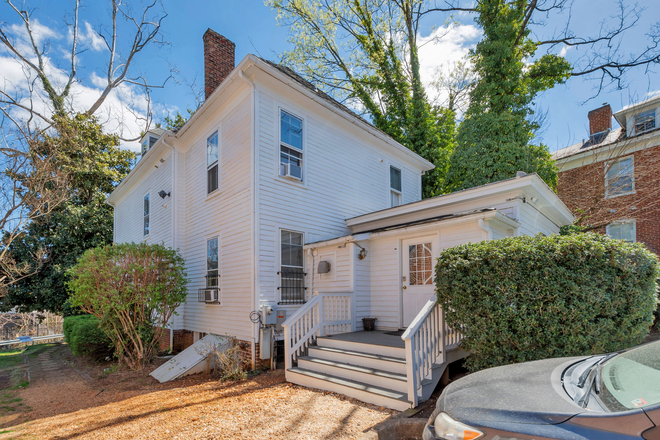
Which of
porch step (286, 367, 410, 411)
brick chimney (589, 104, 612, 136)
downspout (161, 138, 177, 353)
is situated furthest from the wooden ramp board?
brick chimney (589, 104, 612, 136)

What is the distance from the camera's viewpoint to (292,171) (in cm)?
844

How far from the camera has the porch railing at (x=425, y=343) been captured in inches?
173

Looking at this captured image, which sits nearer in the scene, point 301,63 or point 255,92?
point 255,92

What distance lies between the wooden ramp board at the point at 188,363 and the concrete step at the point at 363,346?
2333 mm

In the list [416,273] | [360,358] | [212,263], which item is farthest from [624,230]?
[212,263]

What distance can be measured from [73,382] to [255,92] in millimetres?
7593

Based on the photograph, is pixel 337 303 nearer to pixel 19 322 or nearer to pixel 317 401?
pixel 317 401

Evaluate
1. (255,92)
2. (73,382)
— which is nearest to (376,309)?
(255,92)

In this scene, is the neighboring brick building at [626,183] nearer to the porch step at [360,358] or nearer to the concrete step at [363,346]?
the concrete step at [363,346]

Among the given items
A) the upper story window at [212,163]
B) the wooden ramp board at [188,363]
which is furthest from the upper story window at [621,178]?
the wooden ramp board at [188,363]

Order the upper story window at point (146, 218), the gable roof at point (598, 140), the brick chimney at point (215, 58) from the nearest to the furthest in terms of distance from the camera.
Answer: the brick chimney at point (215, 58)
the upper story window at point (146, 218)
the gable roof at point (598, 140)

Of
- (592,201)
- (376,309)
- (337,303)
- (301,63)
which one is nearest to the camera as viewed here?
(337,303)

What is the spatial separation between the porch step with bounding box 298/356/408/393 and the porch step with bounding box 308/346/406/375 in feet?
0.27

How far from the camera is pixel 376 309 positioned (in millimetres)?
8133
